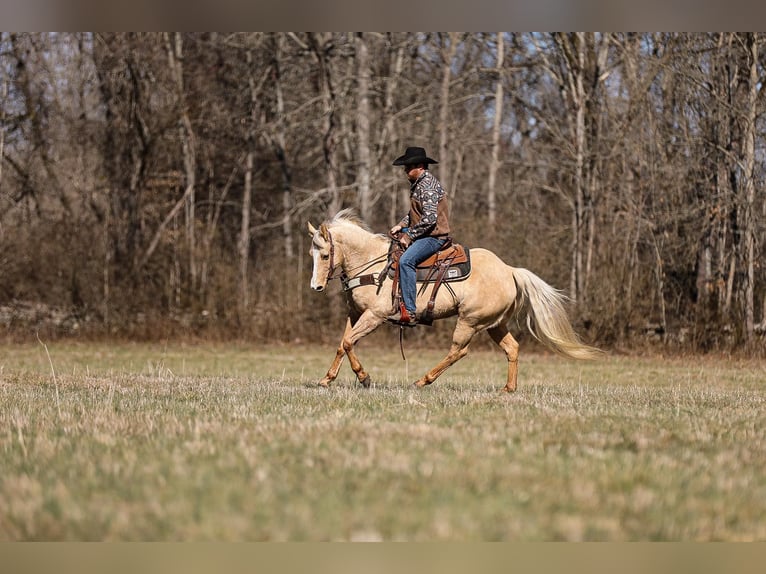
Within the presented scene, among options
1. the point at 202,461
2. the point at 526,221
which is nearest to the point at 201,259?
the point at 526,221

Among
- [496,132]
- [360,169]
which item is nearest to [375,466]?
[360,169]

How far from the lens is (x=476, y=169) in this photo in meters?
38.7

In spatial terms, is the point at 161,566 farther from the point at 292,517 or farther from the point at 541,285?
the point at 541,285

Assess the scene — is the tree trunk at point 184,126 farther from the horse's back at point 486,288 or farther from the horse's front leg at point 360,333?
the horse's back at point 486,288

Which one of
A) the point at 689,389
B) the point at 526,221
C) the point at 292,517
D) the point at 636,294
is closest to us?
the point at 292,517

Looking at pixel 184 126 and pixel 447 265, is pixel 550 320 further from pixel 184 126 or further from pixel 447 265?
pixel 184 126

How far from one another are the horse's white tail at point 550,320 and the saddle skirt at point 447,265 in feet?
2.77

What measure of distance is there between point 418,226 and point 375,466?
6.13m

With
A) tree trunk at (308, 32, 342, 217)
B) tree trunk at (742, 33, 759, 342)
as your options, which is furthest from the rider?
tree trunk at (308, 32, 342, 217)

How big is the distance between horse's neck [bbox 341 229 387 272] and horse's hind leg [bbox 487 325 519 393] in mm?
2004

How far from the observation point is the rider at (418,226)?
1164 cm

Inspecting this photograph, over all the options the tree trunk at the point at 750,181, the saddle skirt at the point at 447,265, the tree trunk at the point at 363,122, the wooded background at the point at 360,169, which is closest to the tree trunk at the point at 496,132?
the wooded background at the point at 360,169

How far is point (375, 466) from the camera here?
5902mm

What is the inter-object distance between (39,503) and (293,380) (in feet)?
30.2
